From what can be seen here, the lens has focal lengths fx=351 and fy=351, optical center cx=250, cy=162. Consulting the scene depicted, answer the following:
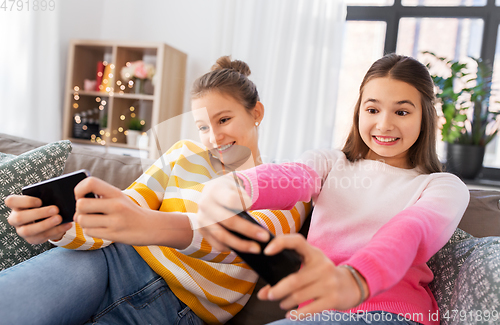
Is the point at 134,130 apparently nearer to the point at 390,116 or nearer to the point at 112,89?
the point at 112,89

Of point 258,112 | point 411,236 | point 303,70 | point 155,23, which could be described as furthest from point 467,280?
point 155,23

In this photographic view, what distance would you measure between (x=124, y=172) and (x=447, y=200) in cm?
92

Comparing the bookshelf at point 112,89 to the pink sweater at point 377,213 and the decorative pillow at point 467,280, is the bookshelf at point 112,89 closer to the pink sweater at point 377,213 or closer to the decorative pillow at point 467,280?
the pink sweater at point 377,213

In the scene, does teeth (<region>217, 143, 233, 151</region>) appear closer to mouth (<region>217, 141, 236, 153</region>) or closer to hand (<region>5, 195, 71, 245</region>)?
mouth (<region>217, 141, 236, 153</region>)

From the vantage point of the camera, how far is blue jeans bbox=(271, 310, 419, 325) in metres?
0.59

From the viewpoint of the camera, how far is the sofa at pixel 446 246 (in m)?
0.63

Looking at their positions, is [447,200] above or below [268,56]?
below

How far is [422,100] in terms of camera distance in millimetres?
810

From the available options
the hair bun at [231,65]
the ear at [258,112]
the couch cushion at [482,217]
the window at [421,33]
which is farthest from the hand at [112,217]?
the window at [421,33]

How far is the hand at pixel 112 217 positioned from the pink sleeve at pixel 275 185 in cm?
18

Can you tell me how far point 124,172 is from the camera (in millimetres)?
1146

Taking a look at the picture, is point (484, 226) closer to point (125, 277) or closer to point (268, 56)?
point (125, 277)

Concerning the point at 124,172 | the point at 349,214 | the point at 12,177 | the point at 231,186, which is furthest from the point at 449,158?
the point at 12,177

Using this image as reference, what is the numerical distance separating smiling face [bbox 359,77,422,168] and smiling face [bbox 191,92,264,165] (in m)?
0.28
